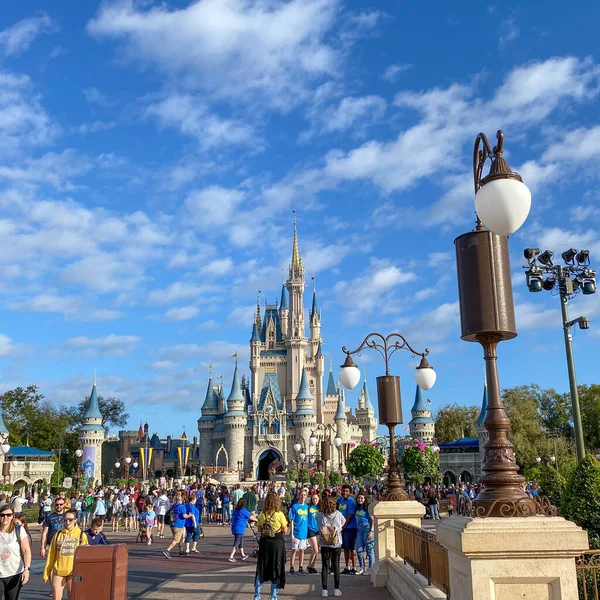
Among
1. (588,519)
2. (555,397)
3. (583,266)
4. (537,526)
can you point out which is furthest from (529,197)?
(555,397)

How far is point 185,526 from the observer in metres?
17.0

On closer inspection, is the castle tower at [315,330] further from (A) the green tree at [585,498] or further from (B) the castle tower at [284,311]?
(A) the green tree at [585,498]

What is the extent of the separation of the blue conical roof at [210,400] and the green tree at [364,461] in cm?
4289

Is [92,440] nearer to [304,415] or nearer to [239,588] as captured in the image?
[304,415]

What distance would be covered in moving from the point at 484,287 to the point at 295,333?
88.4 metres

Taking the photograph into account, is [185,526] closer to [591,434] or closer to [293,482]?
[293,482]

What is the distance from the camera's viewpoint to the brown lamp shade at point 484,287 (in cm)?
503

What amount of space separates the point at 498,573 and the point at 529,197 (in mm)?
2647

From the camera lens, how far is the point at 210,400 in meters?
88.9

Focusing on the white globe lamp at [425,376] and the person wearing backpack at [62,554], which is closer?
the person wearing backpack at [62,554]

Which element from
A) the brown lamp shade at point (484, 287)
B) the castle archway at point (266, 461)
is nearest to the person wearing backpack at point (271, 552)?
the brown lamp shade at point (484, 287)

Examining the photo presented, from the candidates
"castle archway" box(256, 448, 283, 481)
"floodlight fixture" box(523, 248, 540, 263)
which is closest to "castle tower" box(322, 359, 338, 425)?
"castle archway" box(256, 448, 283, 481)

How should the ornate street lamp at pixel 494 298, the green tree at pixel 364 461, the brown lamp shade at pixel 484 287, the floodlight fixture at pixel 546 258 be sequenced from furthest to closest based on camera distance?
the green tree at pixel 364 461 < the floodlight fixture at pixel 546 258 < the brown lamp shade at pixel 484 287 < the ornate street lamp at pixel 494 298

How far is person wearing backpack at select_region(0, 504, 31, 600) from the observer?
7.35 metres
